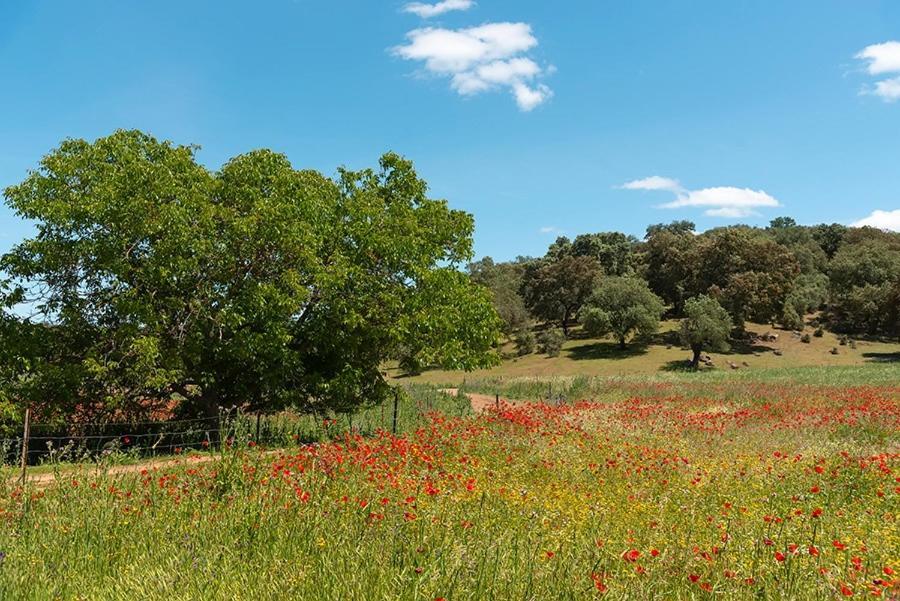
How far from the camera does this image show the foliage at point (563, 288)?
79.0m

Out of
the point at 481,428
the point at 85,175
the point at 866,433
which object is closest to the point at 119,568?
the point at 481,428

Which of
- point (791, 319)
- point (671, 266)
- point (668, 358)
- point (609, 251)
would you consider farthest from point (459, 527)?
point (609, 251)

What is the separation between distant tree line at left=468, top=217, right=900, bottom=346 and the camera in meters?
67.8

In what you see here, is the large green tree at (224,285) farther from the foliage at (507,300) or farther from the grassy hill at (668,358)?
the foliage at (507,300)

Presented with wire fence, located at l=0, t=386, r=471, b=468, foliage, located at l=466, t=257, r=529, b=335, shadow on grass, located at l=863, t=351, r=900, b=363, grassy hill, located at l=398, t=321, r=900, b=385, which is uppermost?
foliage, located at l=466, t=257, r=529, b=335

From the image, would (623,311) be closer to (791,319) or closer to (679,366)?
(679,366)

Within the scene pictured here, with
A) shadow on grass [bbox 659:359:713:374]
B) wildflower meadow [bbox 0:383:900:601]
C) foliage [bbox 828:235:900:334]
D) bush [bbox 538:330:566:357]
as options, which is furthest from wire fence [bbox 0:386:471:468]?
foliage [bbox 828:235:900:334]

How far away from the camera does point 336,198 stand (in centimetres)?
1867

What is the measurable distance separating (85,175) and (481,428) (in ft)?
36.3

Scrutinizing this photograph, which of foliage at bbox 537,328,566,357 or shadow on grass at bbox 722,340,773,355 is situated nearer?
shadow on grass at bbox 722,340,773,355

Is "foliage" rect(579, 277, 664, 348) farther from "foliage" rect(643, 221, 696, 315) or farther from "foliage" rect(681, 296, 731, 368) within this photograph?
"foliage" rect(643, 221, 696, 315)

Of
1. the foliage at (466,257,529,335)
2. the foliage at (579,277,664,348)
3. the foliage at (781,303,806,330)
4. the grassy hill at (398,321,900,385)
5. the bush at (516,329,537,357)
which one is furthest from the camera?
the foliage at (466,257,529,335)

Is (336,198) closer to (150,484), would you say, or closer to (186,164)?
(186,164)

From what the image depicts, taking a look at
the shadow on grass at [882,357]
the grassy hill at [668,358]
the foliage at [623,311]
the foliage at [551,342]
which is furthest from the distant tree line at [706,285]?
the shadow on grass at [882,357]
